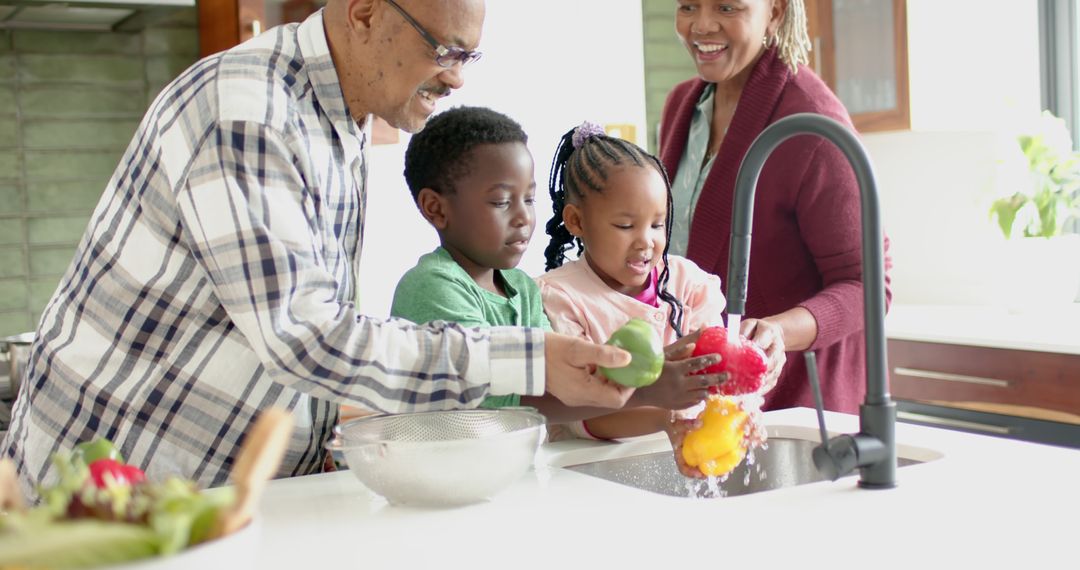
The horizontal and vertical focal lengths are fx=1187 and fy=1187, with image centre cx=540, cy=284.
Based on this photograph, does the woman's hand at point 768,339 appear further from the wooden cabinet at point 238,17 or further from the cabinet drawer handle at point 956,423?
the wooden cabinet at point 238,17

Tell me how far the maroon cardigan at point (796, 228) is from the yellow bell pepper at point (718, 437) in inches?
24.2

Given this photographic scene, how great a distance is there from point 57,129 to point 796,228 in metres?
1.91

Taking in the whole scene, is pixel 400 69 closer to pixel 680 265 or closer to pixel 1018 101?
pixel 680 265

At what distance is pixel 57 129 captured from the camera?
9.79ft

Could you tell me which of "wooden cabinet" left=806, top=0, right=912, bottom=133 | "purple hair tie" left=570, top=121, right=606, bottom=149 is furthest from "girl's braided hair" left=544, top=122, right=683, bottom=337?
"wooden cabinet" left=806, top=0, right=912, bottom=133

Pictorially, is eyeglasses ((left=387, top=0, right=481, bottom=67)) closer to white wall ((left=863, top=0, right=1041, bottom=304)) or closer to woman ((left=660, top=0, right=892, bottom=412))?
woman ((left=660, top=0, right=892, bottom=412))

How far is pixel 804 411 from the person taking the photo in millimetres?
1809

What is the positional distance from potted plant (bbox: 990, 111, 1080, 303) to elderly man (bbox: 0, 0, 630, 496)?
2.10m

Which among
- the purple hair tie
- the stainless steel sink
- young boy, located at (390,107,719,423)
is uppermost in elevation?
the purple hair tie

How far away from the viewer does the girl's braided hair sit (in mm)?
1761

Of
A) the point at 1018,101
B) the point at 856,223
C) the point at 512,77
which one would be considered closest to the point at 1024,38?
the point at 1018,101

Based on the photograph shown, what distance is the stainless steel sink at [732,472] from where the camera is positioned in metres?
1.55

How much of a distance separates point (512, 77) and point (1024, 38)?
1.49 meters

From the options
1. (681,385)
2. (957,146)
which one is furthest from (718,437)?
(957,146)
